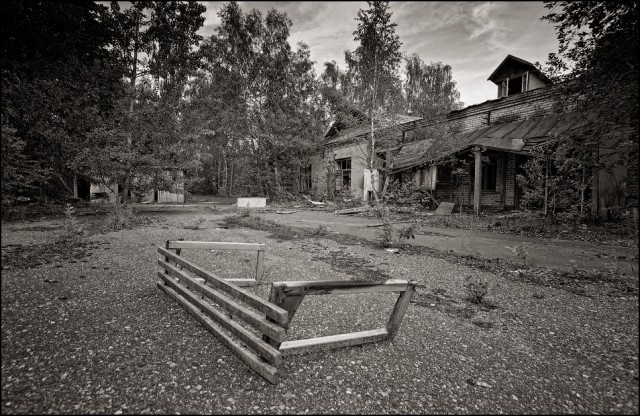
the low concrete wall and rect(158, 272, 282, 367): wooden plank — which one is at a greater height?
the low concrete wall

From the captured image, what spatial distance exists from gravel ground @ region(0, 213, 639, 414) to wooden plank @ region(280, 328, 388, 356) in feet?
0.30

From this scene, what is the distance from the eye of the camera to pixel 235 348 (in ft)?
8.70

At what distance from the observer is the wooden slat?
2.39 meters

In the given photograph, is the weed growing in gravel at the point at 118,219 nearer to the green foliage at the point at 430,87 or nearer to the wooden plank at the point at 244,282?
the wooden plank at the point at 244,282

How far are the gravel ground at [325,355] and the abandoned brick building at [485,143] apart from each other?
8337 millimetres

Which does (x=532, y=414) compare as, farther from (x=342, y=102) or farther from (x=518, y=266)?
(x=342, y=102)

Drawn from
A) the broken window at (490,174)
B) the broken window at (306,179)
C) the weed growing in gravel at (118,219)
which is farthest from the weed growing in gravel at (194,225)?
the broken window at (306,179)

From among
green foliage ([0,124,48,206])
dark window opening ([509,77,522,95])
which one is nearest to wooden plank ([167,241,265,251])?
green foliage ([0,124,48,206])

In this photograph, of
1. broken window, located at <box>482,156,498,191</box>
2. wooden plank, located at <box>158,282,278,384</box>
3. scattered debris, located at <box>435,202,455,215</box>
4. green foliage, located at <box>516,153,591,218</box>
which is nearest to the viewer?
wooden plank, located at <box>158,282,278,384</box>

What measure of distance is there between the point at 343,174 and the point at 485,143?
43.6 feet

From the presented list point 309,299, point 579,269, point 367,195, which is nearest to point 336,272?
point 309,299

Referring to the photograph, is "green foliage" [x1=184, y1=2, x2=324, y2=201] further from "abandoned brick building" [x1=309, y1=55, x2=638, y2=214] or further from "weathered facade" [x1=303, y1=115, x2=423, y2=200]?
"abandoned brick building" [x1=309, y1=55, x2=638, y2=214]

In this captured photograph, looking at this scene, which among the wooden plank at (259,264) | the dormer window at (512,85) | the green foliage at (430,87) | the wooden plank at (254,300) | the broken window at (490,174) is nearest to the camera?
the wooden plank at (254,300)

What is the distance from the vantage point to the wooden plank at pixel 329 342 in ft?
8.71
